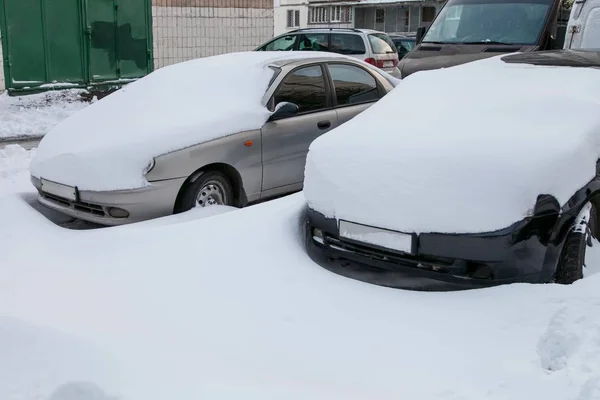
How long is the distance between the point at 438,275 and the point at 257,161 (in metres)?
2.76

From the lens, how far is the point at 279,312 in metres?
3.58

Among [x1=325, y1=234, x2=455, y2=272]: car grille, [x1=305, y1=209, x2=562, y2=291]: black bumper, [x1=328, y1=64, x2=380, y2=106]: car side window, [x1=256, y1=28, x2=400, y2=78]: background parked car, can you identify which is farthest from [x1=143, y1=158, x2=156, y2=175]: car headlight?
[x1=256, y1=28, x2=400, y2=78]: background parked car

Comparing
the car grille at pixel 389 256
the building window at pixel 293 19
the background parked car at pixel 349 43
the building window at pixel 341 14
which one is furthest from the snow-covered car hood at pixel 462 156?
the building window at pixel 293 19


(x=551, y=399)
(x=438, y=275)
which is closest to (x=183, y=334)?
(x=438, y=275)

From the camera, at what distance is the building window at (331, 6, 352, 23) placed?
155ft

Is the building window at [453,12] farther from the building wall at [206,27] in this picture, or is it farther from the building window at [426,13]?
the building window at [426,13]

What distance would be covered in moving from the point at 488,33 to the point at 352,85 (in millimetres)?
3188

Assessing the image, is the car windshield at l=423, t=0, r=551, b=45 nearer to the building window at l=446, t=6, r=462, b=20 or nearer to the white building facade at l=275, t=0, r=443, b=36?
the building window at l=446, t=6, r=462, b=20

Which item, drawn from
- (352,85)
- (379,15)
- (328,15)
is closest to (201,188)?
(352,85)

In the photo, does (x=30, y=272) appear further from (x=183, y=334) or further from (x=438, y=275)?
Result: (x=438, y=275)

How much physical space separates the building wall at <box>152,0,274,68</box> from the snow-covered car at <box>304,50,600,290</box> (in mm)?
12375

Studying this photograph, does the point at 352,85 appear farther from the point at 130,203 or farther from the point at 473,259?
the point at 473,259

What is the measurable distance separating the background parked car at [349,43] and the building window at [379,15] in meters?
33.4

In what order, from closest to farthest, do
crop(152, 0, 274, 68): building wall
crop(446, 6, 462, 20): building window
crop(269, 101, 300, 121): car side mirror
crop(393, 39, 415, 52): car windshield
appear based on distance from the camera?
1. crop(269, 101, 300, 121): car side mirror
2. crop(446, 6, 462, 20): building window
3. crop(152, 0, 274, 68): building wall
4. crop(393, 39, 415, 52): car windshield
